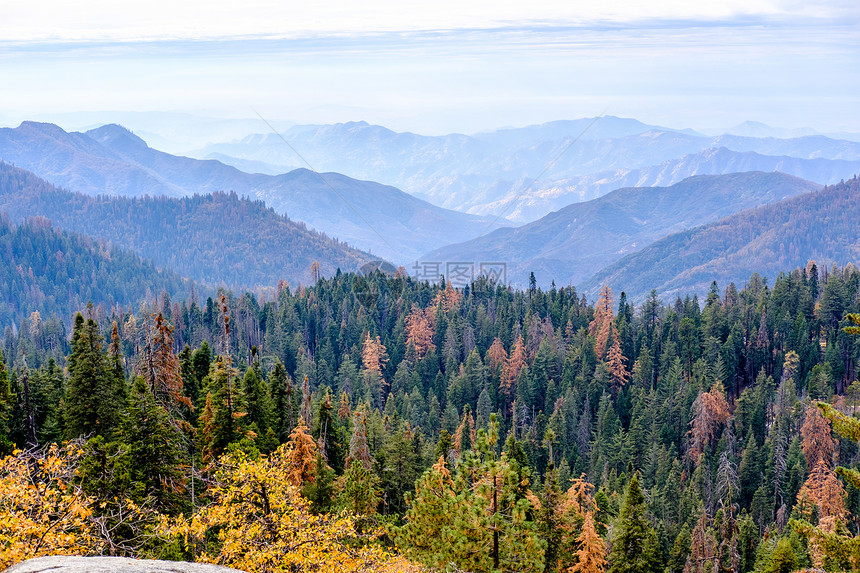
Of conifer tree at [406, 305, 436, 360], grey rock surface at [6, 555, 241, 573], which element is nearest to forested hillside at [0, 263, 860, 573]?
conifer tree at [406, 305, 436, 360]

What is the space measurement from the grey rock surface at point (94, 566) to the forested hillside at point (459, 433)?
5.99ft

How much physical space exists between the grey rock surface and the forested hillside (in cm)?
182

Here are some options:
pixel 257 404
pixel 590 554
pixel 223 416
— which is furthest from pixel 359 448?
pixel 590 554

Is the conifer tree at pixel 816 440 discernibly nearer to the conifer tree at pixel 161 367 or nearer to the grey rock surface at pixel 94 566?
the conifer tree at pixel 161 367

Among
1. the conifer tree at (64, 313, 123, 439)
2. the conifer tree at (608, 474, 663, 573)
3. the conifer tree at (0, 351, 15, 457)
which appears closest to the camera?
the conifer tree at (0, 351, 15, 457)

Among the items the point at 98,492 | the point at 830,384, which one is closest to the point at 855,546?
the point at 98,492

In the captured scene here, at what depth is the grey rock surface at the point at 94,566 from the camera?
20719mm

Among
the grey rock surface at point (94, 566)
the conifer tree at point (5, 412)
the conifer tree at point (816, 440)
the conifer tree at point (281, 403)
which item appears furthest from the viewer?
the conifer tree at point (816, 440)

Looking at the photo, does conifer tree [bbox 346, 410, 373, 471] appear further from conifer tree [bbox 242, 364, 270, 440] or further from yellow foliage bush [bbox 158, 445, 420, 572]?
yellow foliage bush [bbox 158, 445, 420, 572]

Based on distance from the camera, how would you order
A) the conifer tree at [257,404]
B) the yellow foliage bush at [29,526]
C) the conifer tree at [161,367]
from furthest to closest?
Answer: the conifer tree at [257,404] → the conifer tree at [161,367] → the yellow foliage bush at [29,526]

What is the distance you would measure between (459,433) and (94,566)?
72.6 metres

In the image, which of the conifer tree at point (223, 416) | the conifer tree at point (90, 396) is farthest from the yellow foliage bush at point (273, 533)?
the conifer tree at point (90, 396)

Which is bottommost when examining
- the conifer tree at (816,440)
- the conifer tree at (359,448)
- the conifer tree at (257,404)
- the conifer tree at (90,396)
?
the conifer tree at (816,440)

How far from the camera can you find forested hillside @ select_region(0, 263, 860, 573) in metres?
30.0
